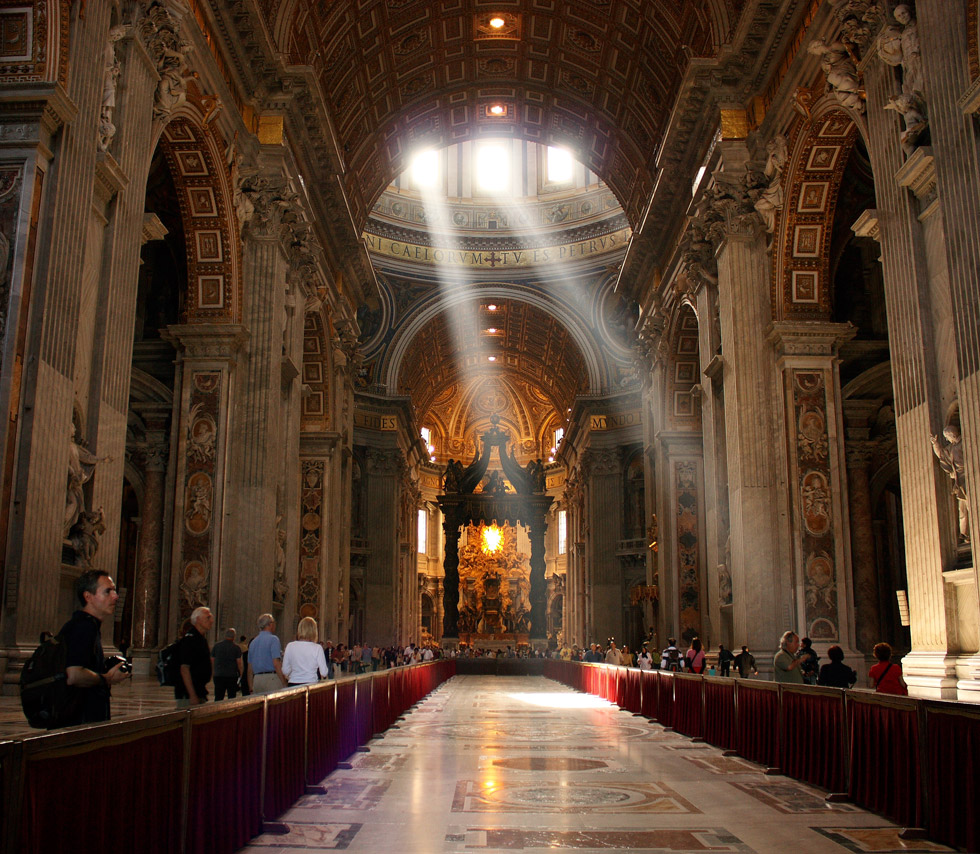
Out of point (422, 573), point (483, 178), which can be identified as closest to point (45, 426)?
point (483, 178)

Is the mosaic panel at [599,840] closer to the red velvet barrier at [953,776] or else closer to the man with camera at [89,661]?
the red velvet barrier at [953,776]

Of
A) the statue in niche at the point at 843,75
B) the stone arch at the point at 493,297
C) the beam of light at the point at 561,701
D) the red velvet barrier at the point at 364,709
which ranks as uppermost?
the stone arch at the point at 493,297

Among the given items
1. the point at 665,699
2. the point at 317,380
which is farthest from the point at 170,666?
the point at 317,380

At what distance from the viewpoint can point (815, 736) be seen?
632cm

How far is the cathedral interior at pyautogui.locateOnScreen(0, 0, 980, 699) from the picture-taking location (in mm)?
7824

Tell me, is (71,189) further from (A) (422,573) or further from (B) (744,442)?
(A) (422,573)

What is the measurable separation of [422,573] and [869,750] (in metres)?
42.5

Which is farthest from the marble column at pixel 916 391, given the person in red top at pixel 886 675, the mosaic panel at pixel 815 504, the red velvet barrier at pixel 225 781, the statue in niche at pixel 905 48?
the red velvet barrier at pixel 225 781

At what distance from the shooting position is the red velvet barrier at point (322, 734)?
6296 mm

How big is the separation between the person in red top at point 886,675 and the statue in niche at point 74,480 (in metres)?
6.23

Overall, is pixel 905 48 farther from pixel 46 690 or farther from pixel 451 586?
pixel 451 586

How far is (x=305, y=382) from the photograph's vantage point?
68.3 ft

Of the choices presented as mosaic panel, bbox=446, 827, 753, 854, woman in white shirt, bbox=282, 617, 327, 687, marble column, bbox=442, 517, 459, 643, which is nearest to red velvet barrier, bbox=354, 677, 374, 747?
woman in white shirt, bbox=282, 617, 327, 687

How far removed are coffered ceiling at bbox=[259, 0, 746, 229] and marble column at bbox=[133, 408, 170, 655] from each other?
6014 mm
